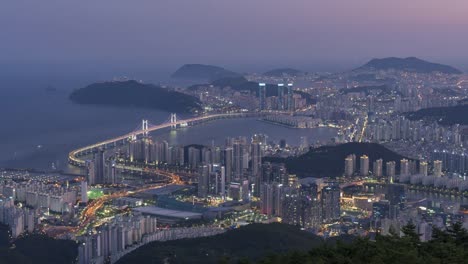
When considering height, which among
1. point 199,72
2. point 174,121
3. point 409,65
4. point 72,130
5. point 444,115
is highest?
point 409,65

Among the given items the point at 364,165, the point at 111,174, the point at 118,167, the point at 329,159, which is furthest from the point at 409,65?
the point at 111,174

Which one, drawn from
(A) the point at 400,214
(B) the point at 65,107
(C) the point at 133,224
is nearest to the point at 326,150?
(A) the point at 400,214

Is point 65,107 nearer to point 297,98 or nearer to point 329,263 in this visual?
point 297,98

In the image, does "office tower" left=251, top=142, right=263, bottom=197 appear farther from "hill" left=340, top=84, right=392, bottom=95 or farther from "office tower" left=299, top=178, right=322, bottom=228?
"hill" left=340, top=84, right=392, bottom=95

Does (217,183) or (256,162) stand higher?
(256,162)

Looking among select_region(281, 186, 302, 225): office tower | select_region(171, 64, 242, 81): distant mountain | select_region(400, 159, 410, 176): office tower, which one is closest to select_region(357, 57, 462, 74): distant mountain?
select_region(171, 64, 242, 81): distant mountain

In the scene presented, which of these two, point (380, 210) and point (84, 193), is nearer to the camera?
point (380, 210)

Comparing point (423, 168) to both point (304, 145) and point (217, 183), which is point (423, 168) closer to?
point (304, 145)
